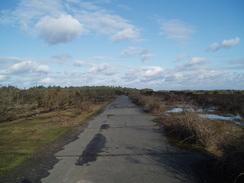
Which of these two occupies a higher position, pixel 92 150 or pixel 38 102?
pixel 38 102

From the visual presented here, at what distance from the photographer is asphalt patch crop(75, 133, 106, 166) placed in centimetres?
569

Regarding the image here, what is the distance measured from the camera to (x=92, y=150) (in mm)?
6723

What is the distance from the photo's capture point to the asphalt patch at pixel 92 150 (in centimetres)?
569

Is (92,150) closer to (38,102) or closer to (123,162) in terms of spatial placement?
(123,162)

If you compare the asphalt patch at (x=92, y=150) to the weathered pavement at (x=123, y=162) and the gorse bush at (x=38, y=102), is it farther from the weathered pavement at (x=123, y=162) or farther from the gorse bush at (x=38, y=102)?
the gorse bush at (x=38, y=102)

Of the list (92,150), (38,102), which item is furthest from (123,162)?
(38,102)

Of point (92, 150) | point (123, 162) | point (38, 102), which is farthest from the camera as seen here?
point (38, 102)

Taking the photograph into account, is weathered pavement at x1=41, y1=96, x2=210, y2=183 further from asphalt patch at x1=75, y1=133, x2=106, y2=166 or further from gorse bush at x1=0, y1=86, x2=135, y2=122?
gorse bush at x1=0, y1=86, x2=135, y2=122

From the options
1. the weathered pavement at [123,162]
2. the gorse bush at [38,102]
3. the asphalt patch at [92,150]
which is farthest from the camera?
the gorse bush at [38,102]

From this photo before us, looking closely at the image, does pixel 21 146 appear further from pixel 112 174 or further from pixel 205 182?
pixel 205 182

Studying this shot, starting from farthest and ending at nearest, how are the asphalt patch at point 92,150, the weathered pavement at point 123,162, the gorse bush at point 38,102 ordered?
the gorse bush at point 38,102 → the asphalt patch at point 92,150 → the weathered pavement at point 123,162

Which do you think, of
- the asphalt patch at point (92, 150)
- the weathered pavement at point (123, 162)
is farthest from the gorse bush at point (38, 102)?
the weathered pavement at point (123, 162)

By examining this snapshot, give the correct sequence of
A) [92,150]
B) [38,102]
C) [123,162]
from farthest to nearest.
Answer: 1. [38,102]
2. [92,150]
3. [123,162]

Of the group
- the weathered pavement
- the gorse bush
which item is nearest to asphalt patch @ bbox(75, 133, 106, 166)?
the weathered pavement
